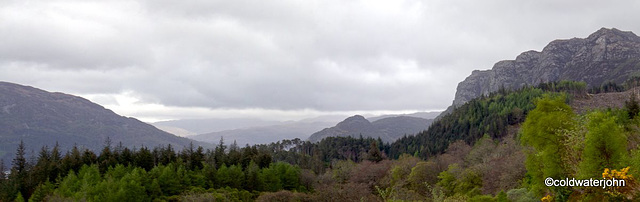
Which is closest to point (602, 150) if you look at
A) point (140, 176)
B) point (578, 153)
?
point (578, 153)

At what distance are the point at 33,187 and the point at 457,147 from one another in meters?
122

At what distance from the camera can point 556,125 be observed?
4131 cm

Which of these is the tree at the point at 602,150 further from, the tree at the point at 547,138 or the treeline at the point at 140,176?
the treeline at the point at 140,176

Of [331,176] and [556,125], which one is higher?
[556,125]

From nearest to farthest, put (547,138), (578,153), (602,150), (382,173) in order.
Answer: (602,150) → (578,153) → (547,138) → (382,173)

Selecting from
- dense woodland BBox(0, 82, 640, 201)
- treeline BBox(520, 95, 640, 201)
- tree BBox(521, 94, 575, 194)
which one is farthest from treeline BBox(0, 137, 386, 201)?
treeline BBox(520, 95, 640, 201)

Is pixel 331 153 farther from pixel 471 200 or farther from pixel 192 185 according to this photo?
pixel 471 200

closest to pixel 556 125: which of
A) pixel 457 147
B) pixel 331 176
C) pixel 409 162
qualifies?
pixel 409 162

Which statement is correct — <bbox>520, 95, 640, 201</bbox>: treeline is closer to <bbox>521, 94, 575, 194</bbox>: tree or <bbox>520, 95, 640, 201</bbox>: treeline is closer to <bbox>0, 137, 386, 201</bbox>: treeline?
<bbox>521, 94, 575, 194</bbox>: tree

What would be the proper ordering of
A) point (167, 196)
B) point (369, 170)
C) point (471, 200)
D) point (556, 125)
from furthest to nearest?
1. point (369, 170)
2. point (167, 196)
3. point (471, 200)
4. point (556, 125)

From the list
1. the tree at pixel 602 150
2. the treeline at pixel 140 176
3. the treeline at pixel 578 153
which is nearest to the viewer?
the treeline at pixel 578 153

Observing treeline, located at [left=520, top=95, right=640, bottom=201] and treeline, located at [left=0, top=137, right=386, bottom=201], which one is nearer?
treeline, located at [left=520, top=95, right=640, bottom=201]

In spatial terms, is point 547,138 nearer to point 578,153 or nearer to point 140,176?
point 578,153

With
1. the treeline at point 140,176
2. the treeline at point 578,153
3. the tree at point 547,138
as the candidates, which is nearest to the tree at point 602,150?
the treeline at point 578,153
